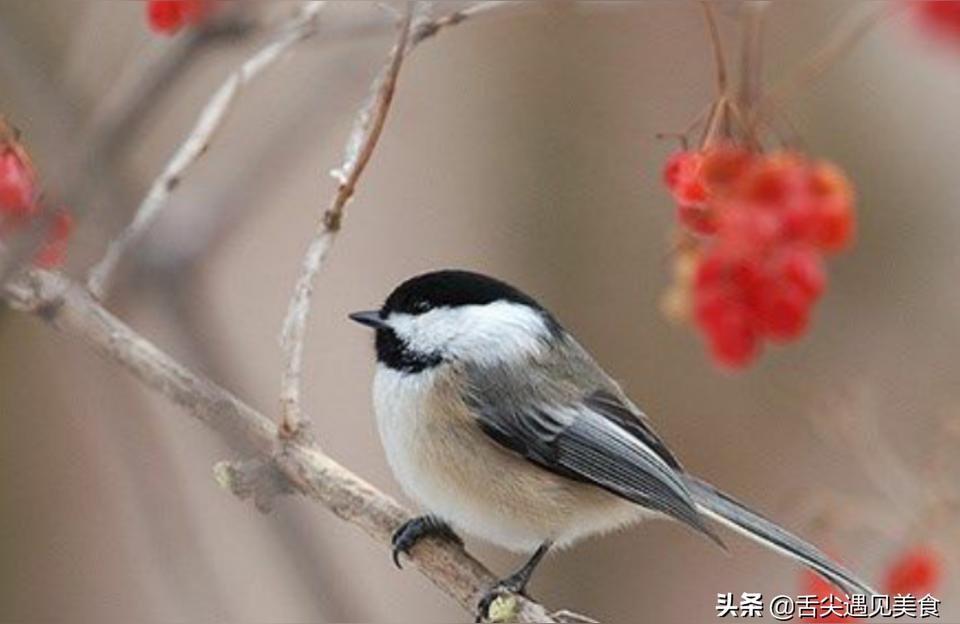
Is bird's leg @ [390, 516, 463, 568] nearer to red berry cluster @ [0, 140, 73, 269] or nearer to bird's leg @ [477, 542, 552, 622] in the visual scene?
bird's leg @ [477, 542, 552, 622]

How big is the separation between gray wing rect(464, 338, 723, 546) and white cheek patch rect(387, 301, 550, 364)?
23 millimetres

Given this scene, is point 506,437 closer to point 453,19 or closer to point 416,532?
point 416,532

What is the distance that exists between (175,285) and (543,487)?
1.20m

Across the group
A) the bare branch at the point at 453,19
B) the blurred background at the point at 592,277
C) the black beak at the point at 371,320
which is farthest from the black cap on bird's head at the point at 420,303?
the blurred background at the point at 592,277

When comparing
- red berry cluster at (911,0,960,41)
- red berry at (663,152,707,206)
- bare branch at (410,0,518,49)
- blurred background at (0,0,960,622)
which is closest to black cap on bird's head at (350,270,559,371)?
bare branch at (410,0,518,49)

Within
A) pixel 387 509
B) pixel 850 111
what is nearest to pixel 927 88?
pixel 850 111

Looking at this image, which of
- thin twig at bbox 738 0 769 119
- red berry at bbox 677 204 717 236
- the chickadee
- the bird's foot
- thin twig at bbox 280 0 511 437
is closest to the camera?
thin twig at bbox 738 0 769 119

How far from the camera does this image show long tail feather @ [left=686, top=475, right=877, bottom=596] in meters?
1.73

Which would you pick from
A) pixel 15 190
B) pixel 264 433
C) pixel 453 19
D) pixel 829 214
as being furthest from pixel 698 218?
pixel 264 433

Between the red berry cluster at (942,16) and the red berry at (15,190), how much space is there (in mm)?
678

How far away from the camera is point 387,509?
1.75 m

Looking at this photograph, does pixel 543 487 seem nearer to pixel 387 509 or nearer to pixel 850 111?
pixel 387 509

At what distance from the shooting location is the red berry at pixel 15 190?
118 centimetres

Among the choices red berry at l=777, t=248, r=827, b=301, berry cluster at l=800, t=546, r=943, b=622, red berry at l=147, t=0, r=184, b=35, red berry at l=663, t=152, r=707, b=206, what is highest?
red berry at l=147, t=0, r=184, b=35
